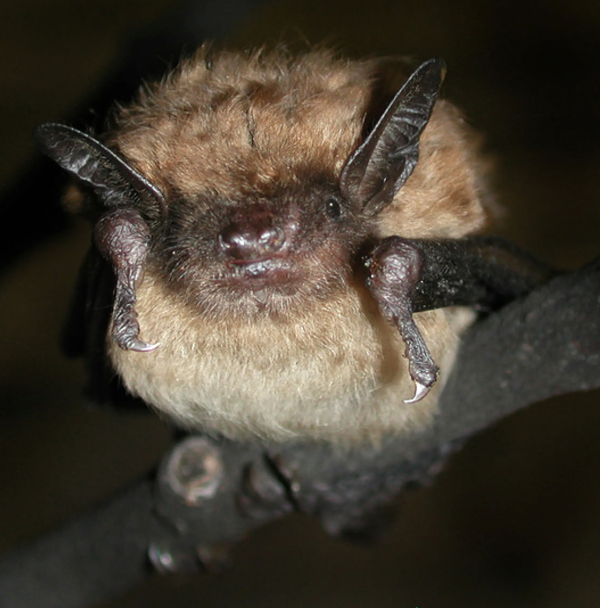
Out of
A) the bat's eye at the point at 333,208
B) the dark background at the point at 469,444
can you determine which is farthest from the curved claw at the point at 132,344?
the dark background at the point at 469,444

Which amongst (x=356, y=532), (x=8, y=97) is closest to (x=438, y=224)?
(x=356, y=532)

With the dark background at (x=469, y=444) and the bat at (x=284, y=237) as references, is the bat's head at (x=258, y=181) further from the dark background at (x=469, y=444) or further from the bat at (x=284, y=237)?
the dark background at (x=469, y=444)

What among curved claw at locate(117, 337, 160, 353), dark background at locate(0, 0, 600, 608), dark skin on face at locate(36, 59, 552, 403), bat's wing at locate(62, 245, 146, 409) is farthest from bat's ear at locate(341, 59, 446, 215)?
dark background at locate(0, 0, 600, 608)

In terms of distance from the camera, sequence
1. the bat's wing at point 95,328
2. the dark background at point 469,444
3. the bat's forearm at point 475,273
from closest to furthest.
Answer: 1. the bat's forearm at point 475,273
2. the bat's wing at point 95,328
3. the dark background at point 469,444

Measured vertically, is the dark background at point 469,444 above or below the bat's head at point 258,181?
below

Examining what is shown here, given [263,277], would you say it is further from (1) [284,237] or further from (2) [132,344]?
(2) [132,344]

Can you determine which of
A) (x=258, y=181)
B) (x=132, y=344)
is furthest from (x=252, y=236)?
(x=132, y=344)

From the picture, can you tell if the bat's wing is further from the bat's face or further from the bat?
the bat's face
